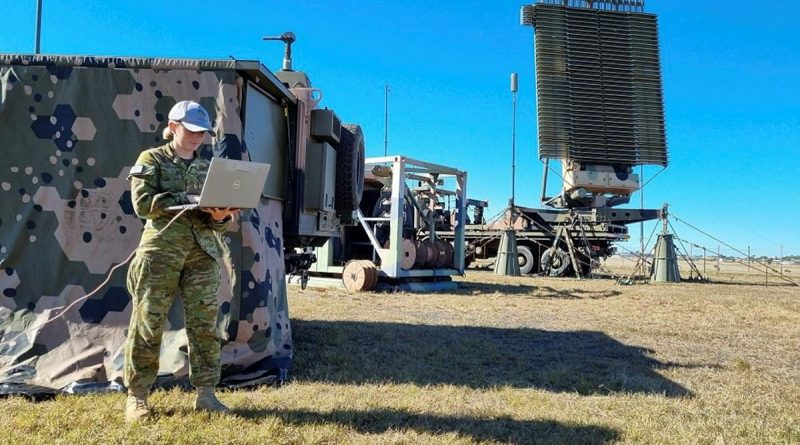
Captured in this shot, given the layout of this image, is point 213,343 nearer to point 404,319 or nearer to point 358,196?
point 358,196

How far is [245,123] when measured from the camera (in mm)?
3879

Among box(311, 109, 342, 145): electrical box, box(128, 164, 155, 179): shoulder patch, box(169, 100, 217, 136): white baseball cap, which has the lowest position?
box(128, 164, 155, 179): shoulder patch

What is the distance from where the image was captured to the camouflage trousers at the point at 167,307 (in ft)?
9.06

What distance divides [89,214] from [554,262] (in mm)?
13826

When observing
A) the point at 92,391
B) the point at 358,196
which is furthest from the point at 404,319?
the point at 92,391

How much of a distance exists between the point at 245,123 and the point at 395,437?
2.22 meters

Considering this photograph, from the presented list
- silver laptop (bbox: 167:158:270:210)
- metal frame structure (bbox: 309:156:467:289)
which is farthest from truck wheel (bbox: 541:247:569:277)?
silver laptop (bbox: 167:158:270:210)

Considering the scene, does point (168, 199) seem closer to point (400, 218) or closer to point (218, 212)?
point (218, 212)

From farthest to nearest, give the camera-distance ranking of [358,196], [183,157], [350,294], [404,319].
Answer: [350,294]
[404,319]
[358,196]
[183,157]

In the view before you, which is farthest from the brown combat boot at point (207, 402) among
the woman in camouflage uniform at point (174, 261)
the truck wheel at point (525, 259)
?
the truck wheel at point (525, 259)

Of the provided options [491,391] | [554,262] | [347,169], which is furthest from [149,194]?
[554,262]

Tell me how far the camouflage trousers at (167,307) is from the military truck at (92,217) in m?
0.64

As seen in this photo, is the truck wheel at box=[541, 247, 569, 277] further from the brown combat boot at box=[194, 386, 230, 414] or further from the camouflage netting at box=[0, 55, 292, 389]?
the brown combat boot at box=[194, 386, 230, 414]

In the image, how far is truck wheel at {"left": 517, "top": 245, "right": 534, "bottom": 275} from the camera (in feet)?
54.3
